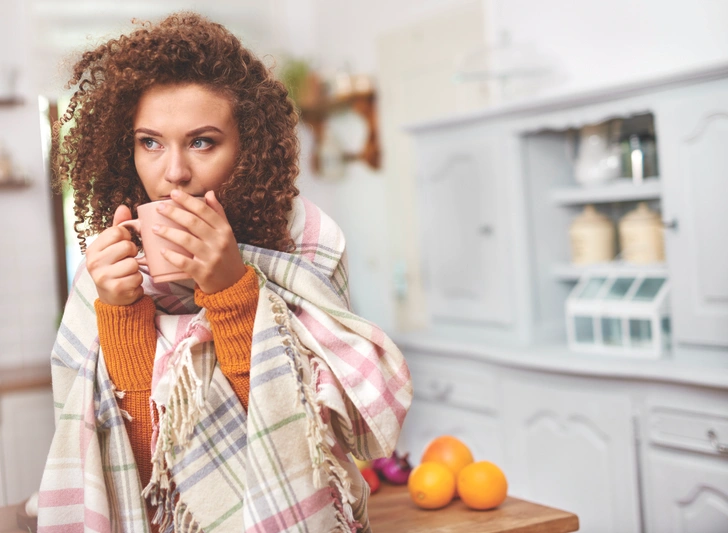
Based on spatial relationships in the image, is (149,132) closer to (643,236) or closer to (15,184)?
(643,236)

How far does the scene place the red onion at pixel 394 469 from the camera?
128 cm

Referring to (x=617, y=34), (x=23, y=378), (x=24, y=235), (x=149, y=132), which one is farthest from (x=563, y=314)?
(x=24, y=235)

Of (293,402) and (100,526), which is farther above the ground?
(293,402)

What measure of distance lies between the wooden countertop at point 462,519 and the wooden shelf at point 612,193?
1.31 m

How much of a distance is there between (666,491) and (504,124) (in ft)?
3.92

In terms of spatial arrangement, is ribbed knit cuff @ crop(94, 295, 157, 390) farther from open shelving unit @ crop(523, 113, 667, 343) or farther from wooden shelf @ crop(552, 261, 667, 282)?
open shelving unit @ crop(523, 113, 667, 343)

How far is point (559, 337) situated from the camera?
2.52 metres

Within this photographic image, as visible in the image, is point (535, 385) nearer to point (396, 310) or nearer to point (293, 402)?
point (396, 310)

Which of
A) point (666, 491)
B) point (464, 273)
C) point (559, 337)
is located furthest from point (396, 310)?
point (666, 491)

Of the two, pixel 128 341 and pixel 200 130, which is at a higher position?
pixel 200 130

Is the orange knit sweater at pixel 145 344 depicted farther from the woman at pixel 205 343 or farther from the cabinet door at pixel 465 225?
the cabinet door at pixel 465 225

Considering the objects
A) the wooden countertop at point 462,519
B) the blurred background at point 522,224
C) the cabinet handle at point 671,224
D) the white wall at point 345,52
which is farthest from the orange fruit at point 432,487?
the white wall at point 345,52

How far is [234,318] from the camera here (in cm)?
77

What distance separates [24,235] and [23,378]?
706mm
